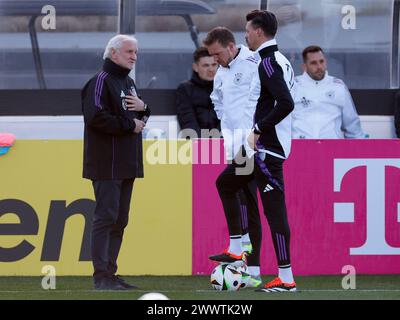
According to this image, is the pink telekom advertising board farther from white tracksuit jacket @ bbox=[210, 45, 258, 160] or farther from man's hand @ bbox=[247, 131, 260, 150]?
man's hand @ bbox=[247, 131, 260, 150]

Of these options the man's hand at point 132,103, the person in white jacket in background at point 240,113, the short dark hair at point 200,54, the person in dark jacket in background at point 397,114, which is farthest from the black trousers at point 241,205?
the person in dark jacket in background at point 397,114

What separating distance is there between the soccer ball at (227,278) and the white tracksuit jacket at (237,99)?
958 mm

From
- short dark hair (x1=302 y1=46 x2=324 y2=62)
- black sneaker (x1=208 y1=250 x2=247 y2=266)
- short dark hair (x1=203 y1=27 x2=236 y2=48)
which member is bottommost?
black sneaker (x1=208 y1=250 x2=247 y2=266)

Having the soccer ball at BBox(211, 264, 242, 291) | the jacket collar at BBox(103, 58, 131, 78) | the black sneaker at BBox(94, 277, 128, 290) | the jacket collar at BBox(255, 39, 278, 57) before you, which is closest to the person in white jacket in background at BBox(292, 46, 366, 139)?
the soccer ball at BBox(211, 264, 242, 291)

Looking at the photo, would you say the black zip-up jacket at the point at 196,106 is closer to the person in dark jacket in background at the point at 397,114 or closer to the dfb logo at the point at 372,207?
the dfb logo at the point at 372,207

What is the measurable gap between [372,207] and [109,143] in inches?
120

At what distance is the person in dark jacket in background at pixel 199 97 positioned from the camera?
488 inches

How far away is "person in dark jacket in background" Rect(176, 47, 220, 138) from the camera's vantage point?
12406 millimetres

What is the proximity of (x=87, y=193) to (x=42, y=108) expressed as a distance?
1.75m

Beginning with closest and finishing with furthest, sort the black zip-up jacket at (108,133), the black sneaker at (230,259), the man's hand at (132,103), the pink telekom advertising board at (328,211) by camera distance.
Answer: the black zip-up jacket at (108,133) < the man's hand at (132,103) < the black sneaker at (230,259) < the pink telekom advertising board at (328,211)

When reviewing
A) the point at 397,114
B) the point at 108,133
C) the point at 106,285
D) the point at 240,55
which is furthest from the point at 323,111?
the point at 106,285

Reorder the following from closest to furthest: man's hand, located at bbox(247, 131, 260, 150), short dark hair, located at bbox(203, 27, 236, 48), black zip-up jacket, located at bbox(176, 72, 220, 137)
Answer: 1. man's hand, located at bbox(247, 131, 260, 150)
2. short dark hair, located at bbox(203, 27, 236, 48)
3. black zip-up jacket, located at bbox(176, 72, 220, 137)

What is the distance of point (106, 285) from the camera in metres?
9.88
